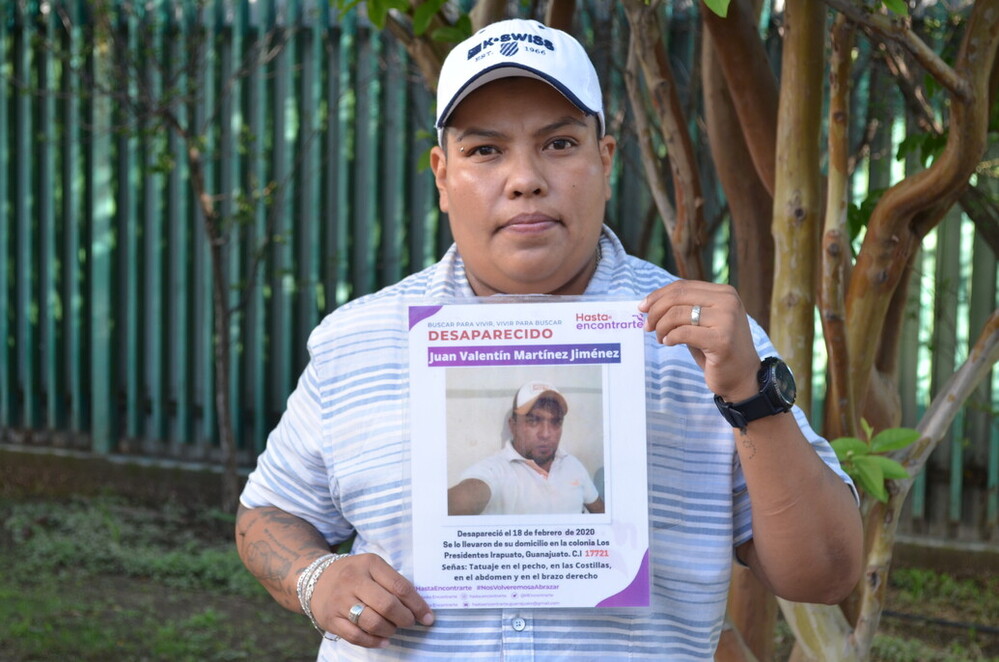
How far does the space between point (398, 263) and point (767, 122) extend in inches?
160

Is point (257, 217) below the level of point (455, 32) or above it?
below

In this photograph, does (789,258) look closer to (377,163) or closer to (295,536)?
(295,536)

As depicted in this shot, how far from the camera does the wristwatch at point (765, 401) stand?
5.10 feet

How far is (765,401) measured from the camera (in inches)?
61.2

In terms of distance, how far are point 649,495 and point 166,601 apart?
400 cm

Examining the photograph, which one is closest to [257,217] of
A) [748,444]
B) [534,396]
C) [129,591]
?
[129,591]

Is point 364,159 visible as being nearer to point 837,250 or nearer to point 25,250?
point 25,250

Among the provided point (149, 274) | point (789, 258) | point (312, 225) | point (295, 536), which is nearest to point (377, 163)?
point (312, 225)

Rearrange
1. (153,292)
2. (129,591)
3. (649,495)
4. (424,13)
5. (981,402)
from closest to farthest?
(649,495)
(424,13)
(129,591)
(981,402)
(153,292)

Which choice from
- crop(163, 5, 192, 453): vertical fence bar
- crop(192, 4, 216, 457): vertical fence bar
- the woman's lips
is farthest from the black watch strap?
crop(163, 5, 192, 453): vertical fence bar

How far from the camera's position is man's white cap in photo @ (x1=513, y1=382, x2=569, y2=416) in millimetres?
1648

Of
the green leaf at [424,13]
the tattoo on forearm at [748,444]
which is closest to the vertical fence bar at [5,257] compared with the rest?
the green leaf at [424,13]

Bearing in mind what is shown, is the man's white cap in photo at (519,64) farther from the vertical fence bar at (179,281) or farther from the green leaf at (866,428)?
the vertical fence bar at (179,281)

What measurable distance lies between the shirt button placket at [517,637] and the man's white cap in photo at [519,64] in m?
0.74
